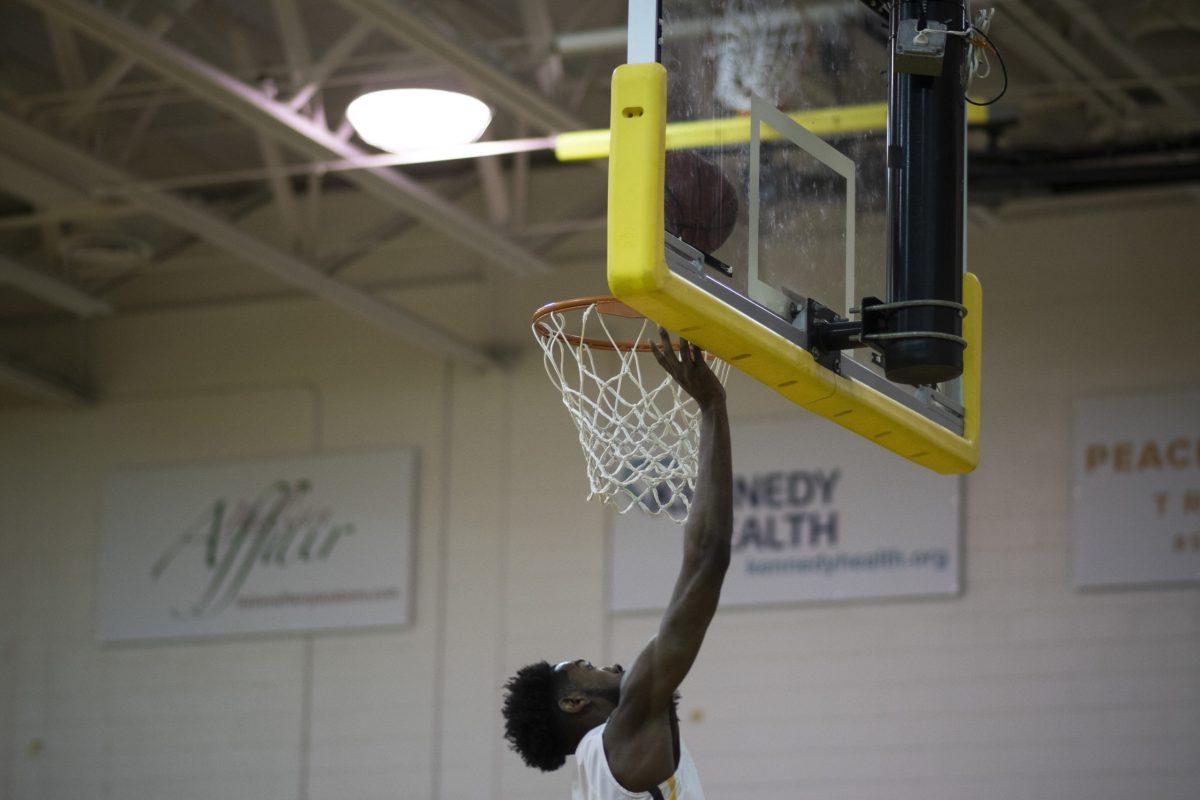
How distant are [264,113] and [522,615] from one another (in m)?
4.35

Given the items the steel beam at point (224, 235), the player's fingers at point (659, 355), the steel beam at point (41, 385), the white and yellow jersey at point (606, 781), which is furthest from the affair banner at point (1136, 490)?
the steel beam at point (41, 385)

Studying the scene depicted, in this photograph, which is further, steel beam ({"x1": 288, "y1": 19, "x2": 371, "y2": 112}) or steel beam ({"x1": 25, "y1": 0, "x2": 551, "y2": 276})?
steel beam ({"x1": 288, "y1": 19, "x2": 371, "y2": 112})

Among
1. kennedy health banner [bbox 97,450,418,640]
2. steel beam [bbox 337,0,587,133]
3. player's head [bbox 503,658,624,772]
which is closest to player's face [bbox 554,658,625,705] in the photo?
player's head [bbox 503,658,624,772]

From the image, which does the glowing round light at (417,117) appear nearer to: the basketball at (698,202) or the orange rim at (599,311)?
the orange rim at (599,311)

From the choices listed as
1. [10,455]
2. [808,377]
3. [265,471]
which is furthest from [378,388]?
[808,377]

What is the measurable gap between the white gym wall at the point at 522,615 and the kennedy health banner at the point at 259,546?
0.52 ft

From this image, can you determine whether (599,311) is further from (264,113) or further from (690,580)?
(264,113)

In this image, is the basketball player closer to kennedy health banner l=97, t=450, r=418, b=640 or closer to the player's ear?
the player's ear

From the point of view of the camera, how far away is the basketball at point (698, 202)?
13.1 ft

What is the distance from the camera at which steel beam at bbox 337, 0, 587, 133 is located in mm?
8758

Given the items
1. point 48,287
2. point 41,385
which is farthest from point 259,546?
point 48,287

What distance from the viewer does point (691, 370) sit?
14.5ft

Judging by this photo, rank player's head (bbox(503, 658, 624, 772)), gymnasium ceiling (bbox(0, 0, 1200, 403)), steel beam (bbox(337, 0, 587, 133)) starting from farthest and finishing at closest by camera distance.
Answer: gymnasium ceiling (bbox(0, 0, 1200, 403)), steel beam (bbox(337, 0, 587, 133)), player's head (bbox(503, 658, 624, 772))

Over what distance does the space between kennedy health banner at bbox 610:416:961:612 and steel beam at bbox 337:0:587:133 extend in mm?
3100
